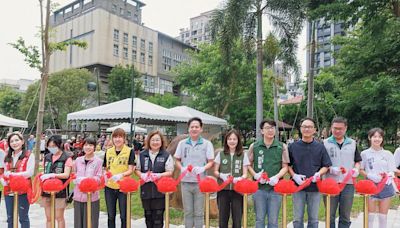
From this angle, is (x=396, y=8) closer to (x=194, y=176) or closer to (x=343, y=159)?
(x=343, y=159)

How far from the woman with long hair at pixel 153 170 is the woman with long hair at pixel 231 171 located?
1.87 feet

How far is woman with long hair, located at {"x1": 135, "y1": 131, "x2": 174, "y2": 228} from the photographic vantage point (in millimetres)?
4055

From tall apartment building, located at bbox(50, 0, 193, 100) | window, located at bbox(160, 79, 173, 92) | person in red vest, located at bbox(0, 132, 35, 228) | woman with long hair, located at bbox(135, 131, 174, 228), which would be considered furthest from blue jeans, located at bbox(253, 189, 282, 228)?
window, located at bbox(160, 79, 173, 92)

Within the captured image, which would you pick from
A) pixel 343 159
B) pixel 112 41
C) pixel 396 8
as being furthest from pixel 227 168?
pixel 112 41

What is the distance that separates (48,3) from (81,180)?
5.48 meters

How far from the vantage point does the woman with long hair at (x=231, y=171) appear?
3953 millimetres

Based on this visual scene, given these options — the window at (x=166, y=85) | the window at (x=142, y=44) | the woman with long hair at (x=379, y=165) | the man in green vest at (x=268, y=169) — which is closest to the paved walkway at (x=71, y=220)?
the woman with long hair at (x=379, y=165)

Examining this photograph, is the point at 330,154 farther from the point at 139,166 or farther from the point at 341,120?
the point at 139,166

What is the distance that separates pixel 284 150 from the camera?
3.81m

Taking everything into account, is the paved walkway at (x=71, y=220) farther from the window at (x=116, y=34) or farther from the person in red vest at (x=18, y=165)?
the window at (x=116, y=34)

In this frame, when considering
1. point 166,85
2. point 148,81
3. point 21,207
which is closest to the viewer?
point 21,207

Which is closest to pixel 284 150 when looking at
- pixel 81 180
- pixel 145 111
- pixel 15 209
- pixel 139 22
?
pixel 81 180

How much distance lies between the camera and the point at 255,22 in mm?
13023

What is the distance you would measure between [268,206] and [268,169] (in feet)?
1.24
